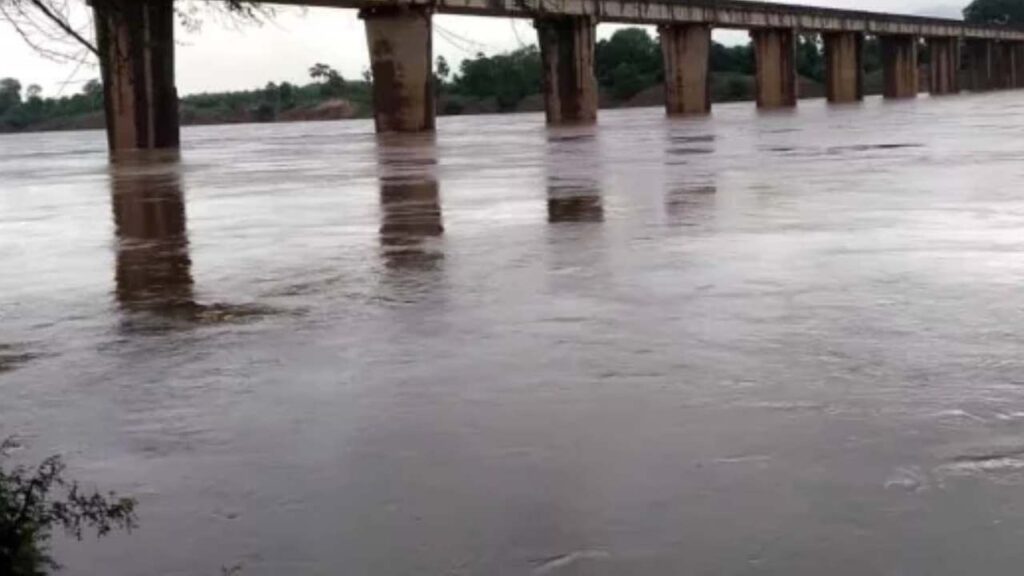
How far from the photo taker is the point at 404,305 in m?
7.32

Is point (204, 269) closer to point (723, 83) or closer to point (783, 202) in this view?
point (783, 202)

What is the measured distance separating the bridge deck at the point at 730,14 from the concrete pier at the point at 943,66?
8.61 ft

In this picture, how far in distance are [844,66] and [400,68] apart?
161ft

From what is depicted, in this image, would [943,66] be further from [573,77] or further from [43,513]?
[43,513]

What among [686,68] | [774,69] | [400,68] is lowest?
[400,68]

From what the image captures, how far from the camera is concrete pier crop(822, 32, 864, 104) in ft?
282

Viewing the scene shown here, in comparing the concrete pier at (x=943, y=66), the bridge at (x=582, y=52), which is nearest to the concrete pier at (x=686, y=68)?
the bridge at (x=582, y=52)

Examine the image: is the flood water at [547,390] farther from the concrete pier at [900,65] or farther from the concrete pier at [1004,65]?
the concrete pier at [1004,65]

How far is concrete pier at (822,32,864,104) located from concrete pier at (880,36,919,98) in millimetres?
8105

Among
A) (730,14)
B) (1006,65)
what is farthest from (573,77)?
(1006,65)

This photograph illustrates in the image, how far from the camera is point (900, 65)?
97.2 m

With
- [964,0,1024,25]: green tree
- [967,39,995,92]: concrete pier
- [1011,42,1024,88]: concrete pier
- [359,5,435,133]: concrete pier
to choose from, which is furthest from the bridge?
[964,0,1024,25]: green tree

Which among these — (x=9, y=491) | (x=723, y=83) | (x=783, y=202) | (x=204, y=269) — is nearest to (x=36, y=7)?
(x=9, y=491)

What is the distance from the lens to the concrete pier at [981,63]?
123 metres
